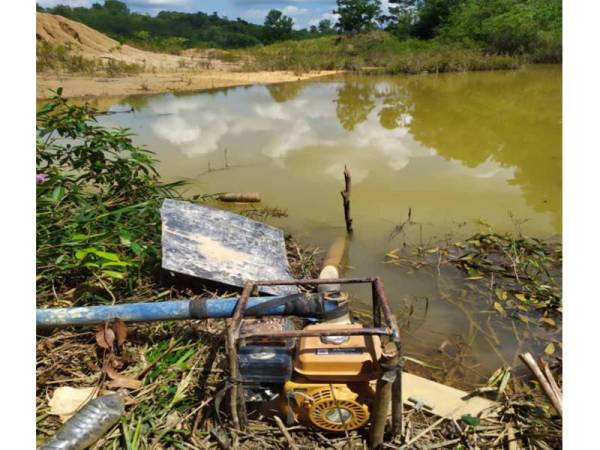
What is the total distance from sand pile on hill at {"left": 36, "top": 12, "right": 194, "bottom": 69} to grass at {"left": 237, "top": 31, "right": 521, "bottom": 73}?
5.03m

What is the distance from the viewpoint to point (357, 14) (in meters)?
40.7

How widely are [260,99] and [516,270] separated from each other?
1284 centimetres

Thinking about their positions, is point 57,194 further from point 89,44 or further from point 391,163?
point 89,44

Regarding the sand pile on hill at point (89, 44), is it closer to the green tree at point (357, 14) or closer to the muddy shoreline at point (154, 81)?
the muddy shoreline at point (154, 81)

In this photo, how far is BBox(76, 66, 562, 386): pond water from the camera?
4.75 meters

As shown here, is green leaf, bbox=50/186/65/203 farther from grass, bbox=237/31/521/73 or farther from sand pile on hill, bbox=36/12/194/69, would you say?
sand pile on hill, bbox=36/12/194/69

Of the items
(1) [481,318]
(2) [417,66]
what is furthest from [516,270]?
(2) [417,66]

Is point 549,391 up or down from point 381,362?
down

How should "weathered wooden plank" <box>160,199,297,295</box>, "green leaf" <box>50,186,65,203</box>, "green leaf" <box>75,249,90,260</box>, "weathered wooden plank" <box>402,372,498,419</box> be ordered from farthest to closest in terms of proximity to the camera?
"green leaf" <box>50,186,65,203</box>
"weathered wooden plank" <box>160,199,297,295</box>
"green leaf" <box>75,249,90,260</box>
"weathered wooden plank" <box>402,372,498,419</box>

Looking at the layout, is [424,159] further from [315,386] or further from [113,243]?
[315,386]

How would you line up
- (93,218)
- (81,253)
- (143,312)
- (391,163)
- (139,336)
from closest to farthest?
1. (143,312)
2. (139,336)
3. (81,253)
4. (93,218)
5. (391,163)

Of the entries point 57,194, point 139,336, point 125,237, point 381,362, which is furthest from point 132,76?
point 381,362

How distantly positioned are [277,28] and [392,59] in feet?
105

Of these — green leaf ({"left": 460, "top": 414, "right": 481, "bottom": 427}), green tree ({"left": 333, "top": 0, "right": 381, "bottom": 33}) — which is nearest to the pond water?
green leaf ({"left": 460, "top": 414, "right": 481, "bottom": 427})
